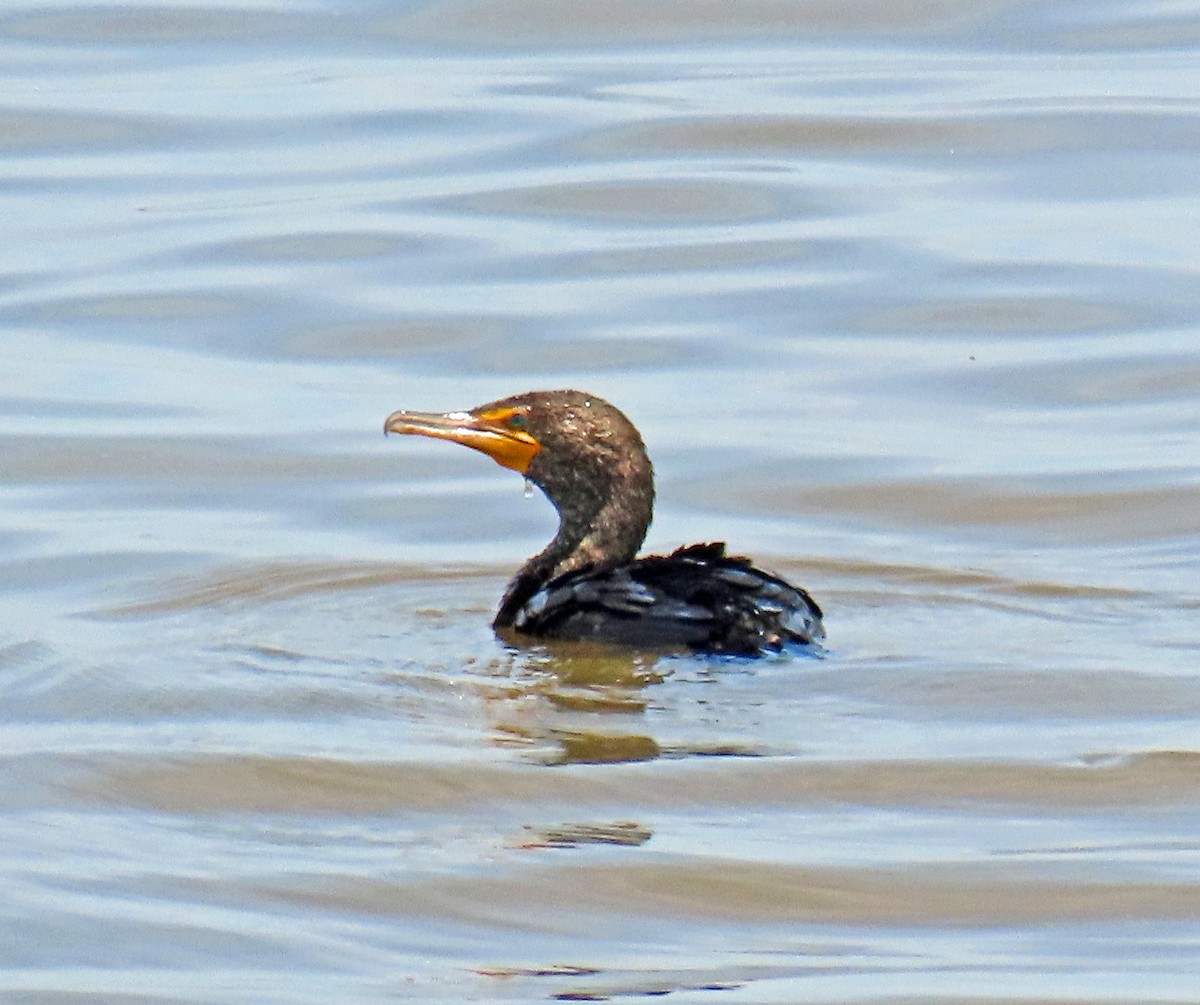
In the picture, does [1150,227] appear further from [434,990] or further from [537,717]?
[434,990]

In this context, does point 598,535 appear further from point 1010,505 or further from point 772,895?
point 772,895

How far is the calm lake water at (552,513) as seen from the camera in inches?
234

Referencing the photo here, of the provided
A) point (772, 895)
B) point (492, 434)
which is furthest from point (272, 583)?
point (772, 895)

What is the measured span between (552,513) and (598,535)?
5.44ft

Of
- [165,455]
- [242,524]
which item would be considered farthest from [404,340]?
[242,524]

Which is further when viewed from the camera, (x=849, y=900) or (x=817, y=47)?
(x=817, y=47)

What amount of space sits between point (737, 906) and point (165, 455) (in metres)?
5.93

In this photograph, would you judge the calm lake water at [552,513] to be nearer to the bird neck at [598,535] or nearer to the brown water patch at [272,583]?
the brown water patch at [272,583]

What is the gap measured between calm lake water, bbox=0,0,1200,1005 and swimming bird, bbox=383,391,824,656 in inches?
4.9

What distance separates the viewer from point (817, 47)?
19406mm

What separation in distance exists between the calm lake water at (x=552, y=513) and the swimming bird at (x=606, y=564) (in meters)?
0.12

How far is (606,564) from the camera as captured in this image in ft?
30.6

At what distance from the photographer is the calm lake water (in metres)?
5.93

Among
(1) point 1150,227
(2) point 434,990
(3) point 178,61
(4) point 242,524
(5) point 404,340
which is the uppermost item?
(3) point 178,61
